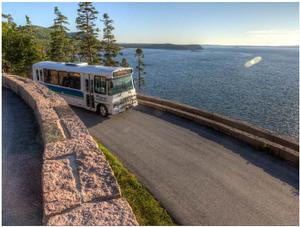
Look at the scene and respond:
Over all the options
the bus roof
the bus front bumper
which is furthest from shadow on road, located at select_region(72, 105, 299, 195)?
the bus roof

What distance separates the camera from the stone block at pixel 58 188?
12.2ft

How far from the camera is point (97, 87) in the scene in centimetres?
1667

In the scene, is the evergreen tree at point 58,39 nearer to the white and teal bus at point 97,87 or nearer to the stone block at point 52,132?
the white and teal bus at point 97,87

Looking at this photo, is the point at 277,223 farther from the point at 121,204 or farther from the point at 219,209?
the point at 121,204

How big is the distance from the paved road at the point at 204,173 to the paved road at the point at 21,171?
395 centimetres

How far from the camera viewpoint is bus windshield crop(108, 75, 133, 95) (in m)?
16.0

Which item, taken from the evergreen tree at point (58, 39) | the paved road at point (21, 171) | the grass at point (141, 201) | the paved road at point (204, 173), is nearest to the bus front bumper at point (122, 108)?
the paved road at point (204, 173)

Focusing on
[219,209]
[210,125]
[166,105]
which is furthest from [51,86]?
[219,209]

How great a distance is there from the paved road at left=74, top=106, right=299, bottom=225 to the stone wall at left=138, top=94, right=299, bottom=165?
0.43 meters

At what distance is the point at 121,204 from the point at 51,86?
18.5 meters

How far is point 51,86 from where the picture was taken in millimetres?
20188

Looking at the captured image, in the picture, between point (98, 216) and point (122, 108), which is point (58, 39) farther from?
point (98, 216)

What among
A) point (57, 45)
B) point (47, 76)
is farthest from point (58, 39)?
point (47, 76)

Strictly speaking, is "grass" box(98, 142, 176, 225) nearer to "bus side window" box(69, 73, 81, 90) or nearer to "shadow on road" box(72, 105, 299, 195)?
"shadow on road" box(72, 105, 299, 195)
